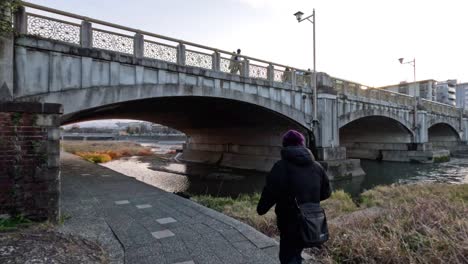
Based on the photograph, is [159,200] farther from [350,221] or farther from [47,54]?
[47,54]

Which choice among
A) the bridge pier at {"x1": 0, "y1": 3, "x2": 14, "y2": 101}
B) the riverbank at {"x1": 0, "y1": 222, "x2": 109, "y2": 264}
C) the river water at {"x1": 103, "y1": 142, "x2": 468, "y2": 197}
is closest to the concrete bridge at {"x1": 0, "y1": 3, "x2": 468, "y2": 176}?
the bridge pier at {"x1": 0, "y1": 3, "x2": 14, "y2": 101}

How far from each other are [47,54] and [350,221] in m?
9.38

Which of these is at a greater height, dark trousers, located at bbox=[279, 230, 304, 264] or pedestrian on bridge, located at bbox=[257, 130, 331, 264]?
pedestrian on bridge, located at bbox=[257, 130, 331, 264]

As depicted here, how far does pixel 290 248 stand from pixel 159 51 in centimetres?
1036

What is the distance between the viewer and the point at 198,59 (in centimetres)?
1310

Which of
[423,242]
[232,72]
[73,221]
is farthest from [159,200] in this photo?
[232,72]

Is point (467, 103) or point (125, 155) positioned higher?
point (467, 103)

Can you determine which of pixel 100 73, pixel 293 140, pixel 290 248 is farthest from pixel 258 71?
pixel 290 248

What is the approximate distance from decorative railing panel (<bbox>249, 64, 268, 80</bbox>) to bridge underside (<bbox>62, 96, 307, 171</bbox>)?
5.31 ft

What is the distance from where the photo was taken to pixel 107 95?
10172 millimetres

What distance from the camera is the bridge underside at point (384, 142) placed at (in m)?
27.9

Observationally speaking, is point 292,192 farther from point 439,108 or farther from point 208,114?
point 439,108

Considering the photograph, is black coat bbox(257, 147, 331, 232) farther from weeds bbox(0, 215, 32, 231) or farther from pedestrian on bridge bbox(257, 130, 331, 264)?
weeds bbox(0, 215, 32, 231)

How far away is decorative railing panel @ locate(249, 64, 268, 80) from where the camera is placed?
15.6 meters
